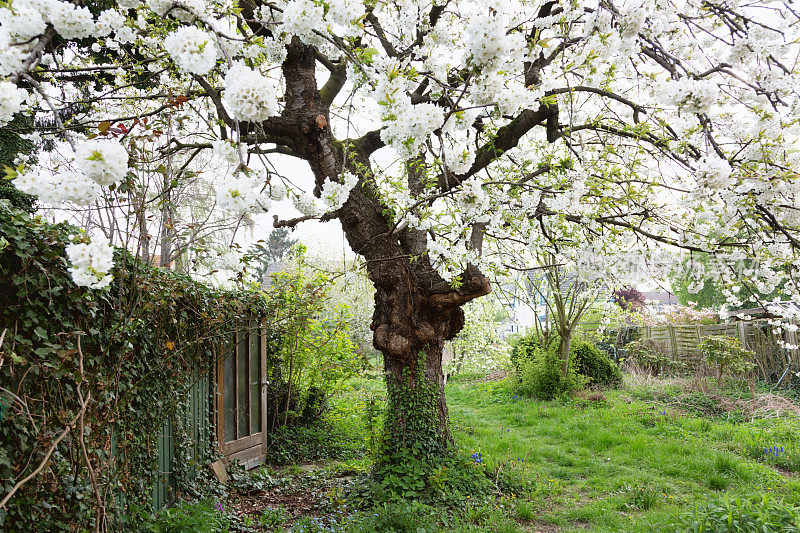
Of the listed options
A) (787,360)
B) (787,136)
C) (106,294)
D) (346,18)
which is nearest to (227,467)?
(106,294)

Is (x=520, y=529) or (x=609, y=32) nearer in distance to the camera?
(x=609, y=32)

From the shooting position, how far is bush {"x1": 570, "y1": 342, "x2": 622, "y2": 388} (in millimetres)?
9906

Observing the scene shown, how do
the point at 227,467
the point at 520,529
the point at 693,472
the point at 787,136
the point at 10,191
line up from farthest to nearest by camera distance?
the point at 10,191 → the point at 227,467 → the point at 693,472 → the point at 520,529 → the point at 787,136

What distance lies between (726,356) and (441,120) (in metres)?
8.49

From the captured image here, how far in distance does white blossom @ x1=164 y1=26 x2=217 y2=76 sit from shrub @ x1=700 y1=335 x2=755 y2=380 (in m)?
9.43

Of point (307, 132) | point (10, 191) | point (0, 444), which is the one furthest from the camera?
point (10, 191)

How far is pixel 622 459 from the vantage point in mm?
5664

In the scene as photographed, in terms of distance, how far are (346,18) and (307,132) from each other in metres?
2.20

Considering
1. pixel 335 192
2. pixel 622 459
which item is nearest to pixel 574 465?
pixel 622 459

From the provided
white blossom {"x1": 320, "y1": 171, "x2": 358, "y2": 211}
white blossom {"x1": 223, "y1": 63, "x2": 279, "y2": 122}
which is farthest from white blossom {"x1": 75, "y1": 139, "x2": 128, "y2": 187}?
white blossom {"x1": 320, "y1": 171, "x2": 358, "y2": 211}

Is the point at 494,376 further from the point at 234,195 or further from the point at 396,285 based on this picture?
the point at 234,195

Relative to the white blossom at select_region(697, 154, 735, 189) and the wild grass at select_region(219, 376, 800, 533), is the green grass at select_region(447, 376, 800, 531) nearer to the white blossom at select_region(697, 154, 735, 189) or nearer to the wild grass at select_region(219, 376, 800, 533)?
the wild grass at select_region(219, 376, 800, 533)

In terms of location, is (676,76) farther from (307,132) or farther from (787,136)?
(307,132)

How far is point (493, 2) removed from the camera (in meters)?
2.49
